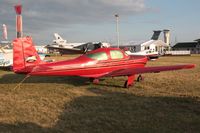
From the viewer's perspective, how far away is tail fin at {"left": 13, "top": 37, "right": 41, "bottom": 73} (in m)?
11.3

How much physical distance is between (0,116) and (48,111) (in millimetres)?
1314

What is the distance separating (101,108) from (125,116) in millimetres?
1126

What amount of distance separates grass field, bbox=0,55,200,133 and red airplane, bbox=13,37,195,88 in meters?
0.65

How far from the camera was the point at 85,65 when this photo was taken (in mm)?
12180

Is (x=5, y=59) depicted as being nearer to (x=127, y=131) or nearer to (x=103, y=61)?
(x=103, y=61)

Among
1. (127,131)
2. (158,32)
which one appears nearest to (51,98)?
(127,131)

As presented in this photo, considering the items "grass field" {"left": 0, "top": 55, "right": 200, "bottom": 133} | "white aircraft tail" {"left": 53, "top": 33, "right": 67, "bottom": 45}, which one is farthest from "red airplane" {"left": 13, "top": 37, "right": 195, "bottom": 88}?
"white aircraft tail" {"left": 53, "top": 33, "right": 67, "bottom": 45}

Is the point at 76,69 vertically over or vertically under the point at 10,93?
over

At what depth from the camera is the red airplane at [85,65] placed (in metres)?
11.4

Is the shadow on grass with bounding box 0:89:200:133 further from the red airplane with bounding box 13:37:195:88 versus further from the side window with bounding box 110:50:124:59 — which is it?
the side window with bounding box 110:50:124:59

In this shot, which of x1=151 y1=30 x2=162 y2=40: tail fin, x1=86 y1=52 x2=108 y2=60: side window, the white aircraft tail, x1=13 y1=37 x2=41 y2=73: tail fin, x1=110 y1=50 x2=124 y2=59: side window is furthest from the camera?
x1=151 y1=30 x2=162 y2=40: tail fin

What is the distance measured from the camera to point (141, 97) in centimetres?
970

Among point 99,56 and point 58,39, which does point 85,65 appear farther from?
point 58,39

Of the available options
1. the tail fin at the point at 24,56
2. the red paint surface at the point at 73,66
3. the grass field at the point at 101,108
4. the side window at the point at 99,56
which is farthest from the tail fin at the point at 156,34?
A: the tail fin at the point at 24,56
